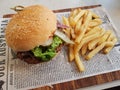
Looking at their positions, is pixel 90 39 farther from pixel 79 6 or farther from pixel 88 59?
pixel 79 6

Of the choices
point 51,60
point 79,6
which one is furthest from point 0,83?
point 79,6

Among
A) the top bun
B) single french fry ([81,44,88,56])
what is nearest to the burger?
the top bun

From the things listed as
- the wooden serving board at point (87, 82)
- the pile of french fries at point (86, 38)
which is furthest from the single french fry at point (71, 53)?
the wooden serving board at point (87, 82)

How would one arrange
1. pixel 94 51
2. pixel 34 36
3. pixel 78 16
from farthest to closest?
pixel 78 16 < pixel 94 51 < pixel 34 36

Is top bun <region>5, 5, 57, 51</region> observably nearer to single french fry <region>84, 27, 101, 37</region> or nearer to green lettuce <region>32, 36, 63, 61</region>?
green lettuce <region>32, 36, 63, 61</region>

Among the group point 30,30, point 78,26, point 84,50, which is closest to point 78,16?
point 78,26

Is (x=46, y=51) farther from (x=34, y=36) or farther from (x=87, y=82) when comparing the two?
(x=87, y=82)
